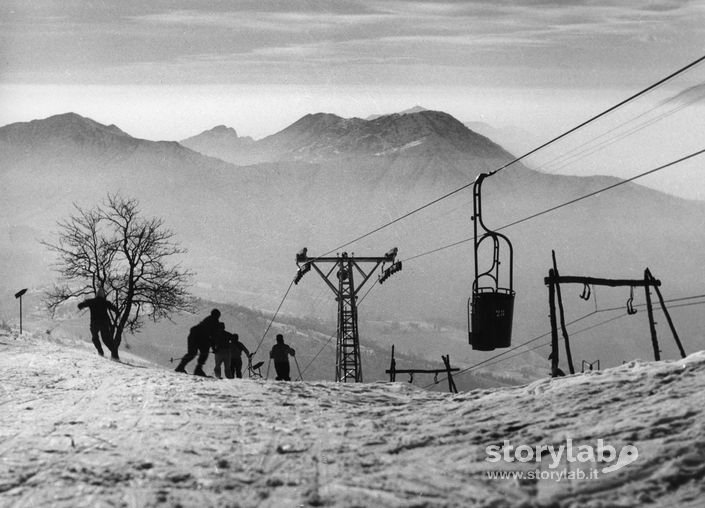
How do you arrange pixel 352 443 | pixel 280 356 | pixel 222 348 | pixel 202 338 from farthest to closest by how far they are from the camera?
1. pixel 222 348
2. pixel 202 338
3. pixel 280 356
4. pixel 352 443

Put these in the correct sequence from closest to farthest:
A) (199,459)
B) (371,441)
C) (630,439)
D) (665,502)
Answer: (665,502), (630,439), (199,459), (371,441)

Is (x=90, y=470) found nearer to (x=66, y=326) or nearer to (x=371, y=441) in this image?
(x=371, y=441)

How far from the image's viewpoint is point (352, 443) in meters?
7.12

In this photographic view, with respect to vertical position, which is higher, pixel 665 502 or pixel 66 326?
pixel 66 326

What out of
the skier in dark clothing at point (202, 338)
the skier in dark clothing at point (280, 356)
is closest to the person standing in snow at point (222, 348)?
the skier in dark clothing at point (202, 338)

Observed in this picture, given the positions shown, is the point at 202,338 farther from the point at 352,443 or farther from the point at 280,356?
the point at 352,443

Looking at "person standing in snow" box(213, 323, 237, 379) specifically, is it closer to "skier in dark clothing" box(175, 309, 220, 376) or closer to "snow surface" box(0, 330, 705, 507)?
"skier in dark clothing" box(175, 309, 220, 376)

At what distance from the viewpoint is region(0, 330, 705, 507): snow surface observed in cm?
558

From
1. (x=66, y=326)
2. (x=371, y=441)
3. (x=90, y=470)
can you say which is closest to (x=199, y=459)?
(x=90, y=470)

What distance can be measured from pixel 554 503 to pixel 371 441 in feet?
7.40

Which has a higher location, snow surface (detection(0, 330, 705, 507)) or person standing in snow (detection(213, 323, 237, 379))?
person standing in snow (detection(213, 323, 237, 379))

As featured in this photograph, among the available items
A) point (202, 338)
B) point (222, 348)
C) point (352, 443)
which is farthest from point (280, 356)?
point (352, 443)

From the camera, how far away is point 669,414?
6.52m

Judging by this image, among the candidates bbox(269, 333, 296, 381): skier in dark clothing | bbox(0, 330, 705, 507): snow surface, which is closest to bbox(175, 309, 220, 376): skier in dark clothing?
bbox(269, 333, 296, 381): skier in dark clothing
